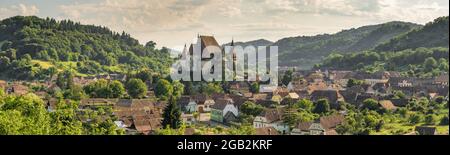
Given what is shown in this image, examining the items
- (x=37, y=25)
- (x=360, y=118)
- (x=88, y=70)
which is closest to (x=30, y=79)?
(x=88, y=70)

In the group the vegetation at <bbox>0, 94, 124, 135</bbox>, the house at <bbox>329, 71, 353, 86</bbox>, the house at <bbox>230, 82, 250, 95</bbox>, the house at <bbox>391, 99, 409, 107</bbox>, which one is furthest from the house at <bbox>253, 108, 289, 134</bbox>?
the house at <bbox>329, 71, 353, 86</bbox>

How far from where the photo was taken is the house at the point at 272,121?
21656mm

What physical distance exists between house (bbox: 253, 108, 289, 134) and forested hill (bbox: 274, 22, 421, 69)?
64675 mm

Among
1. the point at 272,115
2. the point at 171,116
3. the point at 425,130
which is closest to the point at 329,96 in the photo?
the point at 272,115

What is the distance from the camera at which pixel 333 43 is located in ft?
338

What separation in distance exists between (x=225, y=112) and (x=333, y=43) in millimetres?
79953

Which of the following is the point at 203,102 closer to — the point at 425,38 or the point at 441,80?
the point at 441,80

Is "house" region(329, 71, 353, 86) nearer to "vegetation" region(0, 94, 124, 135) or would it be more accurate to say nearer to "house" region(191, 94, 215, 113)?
"house" region(191, 94, 215, 113)

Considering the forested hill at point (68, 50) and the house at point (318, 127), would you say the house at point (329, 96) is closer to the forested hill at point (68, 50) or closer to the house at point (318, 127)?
the house at point (318, 127)

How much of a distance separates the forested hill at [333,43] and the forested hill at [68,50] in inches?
1130

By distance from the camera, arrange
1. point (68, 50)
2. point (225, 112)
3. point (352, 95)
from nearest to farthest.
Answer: point (225, 112) → point (352, 95) → point (68, 50)
